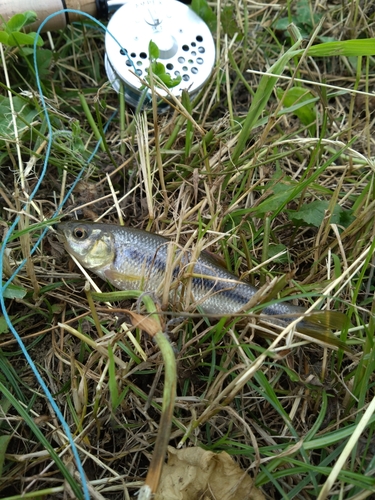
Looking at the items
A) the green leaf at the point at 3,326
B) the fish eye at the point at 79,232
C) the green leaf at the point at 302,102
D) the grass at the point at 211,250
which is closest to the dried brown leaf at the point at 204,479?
the grass at the point at 211,250

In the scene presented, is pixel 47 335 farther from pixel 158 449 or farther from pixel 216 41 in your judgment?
pixel 216 41

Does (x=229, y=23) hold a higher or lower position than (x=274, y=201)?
higher

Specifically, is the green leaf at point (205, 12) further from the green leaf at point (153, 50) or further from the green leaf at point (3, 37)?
the green leaf at point (3, 37)

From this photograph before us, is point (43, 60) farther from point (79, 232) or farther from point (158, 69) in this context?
point (79, 232)

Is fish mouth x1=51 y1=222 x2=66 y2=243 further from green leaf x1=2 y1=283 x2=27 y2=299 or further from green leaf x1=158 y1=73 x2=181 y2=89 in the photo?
green leaf x1=158 y1=73 x2=181 y2=89

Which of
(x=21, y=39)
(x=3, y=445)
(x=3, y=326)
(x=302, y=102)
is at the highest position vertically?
(x=21, y=39)

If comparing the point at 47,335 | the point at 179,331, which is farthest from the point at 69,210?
the point at 179,331

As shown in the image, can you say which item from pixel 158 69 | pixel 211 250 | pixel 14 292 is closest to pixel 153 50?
pixel 158 69
